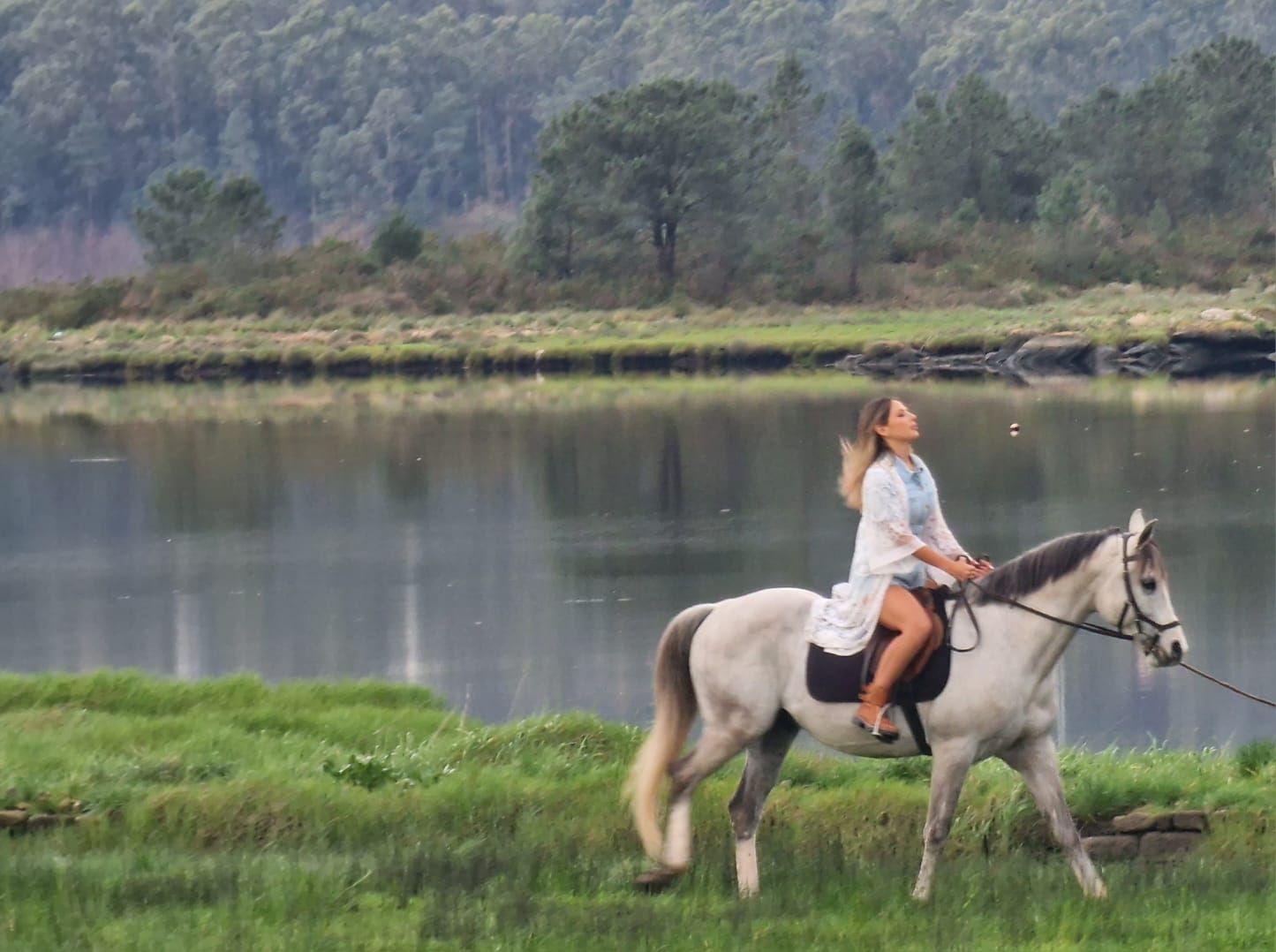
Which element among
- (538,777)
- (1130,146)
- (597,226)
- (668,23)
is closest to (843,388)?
(597,226)

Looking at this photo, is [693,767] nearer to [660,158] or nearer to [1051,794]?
[1051,794]

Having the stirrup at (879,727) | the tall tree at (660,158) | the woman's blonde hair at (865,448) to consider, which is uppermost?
the tall tree at (660,158)

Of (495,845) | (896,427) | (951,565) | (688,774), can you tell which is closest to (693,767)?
Answer: (688,774)

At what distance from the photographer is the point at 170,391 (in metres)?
65.0

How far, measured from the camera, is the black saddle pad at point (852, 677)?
770 centimetres

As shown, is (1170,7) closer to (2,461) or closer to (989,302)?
(989,302)

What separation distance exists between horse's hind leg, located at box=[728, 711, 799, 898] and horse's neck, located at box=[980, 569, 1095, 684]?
103cm

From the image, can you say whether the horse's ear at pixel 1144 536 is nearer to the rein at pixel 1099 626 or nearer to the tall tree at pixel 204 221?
the rein at pixel 1099 626

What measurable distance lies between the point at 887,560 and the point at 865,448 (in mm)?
473

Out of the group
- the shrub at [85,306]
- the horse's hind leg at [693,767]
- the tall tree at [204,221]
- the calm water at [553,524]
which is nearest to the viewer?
the horse's hind leg at [693,767]

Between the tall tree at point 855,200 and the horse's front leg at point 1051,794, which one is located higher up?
the tall tree at point 855,200

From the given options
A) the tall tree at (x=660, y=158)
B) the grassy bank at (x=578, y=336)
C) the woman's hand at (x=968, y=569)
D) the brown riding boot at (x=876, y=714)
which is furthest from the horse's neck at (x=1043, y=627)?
the tall tree at (x=660, y=158)

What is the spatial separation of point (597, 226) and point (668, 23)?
8787 centimetres

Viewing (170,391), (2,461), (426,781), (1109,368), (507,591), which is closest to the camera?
(426,781)
